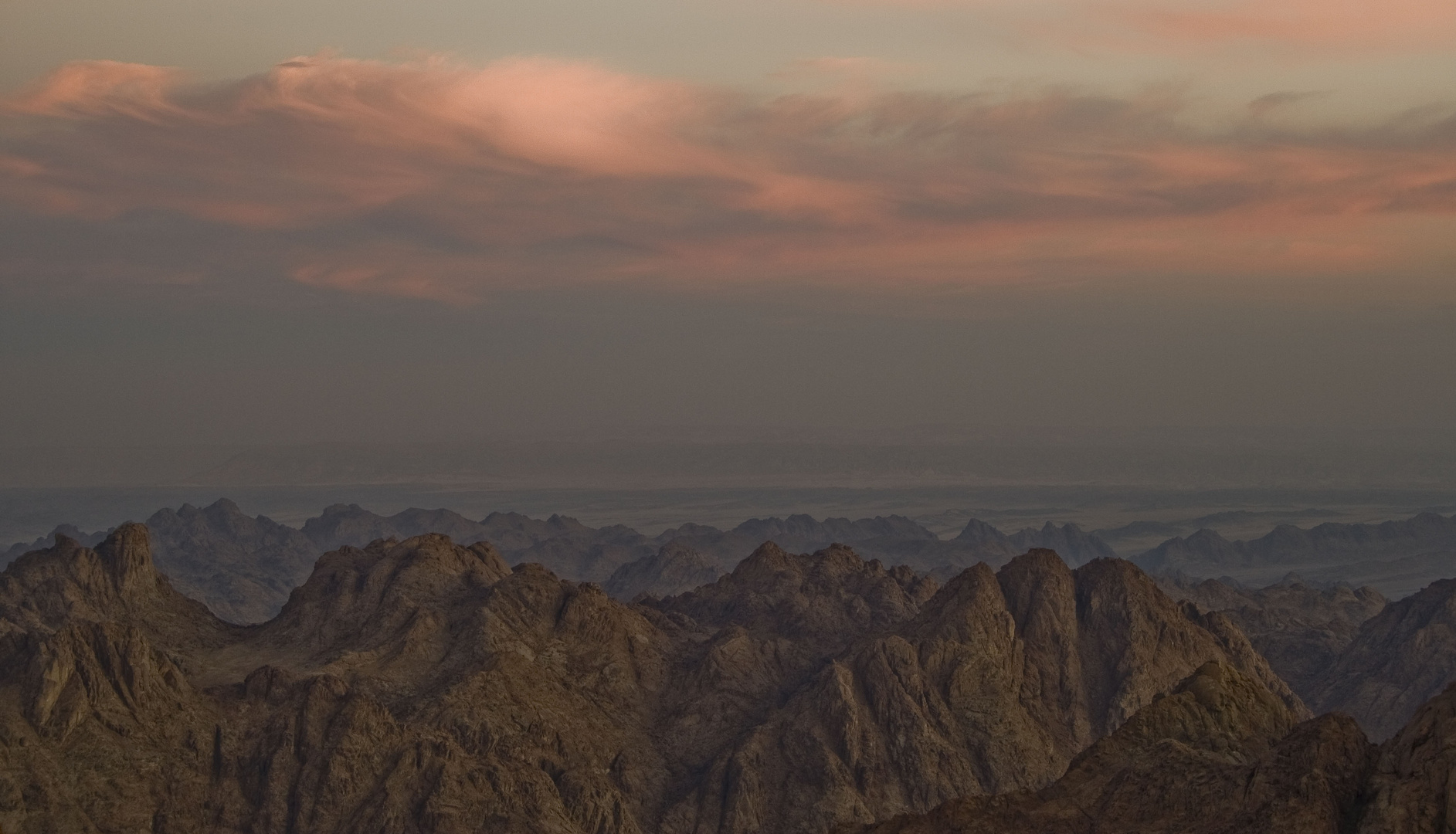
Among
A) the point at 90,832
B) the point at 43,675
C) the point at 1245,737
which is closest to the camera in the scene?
the point at 1245,737

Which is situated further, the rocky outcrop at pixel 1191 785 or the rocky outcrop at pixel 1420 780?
the rocky outcrop at pixel 1191 785

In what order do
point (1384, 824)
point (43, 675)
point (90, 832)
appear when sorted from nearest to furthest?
1. point (1384, 824)
2. point (90, 832)
3. point (43, 675)

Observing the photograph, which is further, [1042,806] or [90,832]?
[90,832]

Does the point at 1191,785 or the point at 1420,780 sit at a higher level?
the point at 1420,780

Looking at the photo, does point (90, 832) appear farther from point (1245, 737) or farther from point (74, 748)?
point (1245, 737)

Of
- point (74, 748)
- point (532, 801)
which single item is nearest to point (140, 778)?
point (74, 748)

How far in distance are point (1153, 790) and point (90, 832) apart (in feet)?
382

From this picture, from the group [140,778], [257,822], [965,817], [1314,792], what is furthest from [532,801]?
[1314,792]

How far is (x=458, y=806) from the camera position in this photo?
599ft

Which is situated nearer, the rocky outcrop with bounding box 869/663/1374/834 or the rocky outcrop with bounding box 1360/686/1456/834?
the rocky outcrop with bounding box 1360/686/1456/834

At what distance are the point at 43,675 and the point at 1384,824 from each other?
14534 cm

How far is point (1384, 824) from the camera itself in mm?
90438

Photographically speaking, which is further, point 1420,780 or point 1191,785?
point 1191,785

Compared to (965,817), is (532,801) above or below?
below
